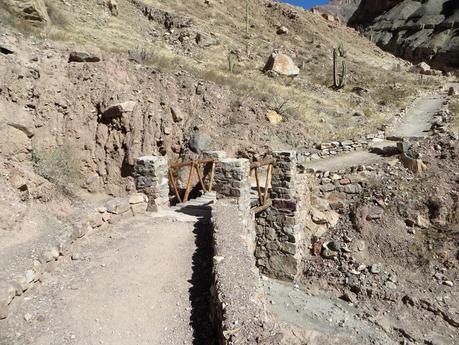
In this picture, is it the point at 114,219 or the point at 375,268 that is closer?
the point at 114,219

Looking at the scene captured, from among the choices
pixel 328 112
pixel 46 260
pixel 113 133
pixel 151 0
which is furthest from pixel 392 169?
pixel 151 0

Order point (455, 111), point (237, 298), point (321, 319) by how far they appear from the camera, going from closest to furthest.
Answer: point (237, 298), point (321, 319), point (455, 111)

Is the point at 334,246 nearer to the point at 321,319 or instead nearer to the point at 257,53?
the point at 321,319

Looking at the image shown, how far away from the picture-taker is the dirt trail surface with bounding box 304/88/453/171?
1481 cm

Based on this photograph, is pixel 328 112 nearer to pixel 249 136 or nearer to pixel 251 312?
pixel 249 136

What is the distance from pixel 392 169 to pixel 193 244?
9.47m

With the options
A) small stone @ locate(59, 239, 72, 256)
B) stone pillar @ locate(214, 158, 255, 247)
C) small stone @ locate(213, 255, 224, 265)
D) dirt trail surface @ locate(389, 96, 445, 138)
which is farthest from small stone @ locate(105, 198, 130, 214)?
dirt trail surface @ locate(389, 96, 445, 138)

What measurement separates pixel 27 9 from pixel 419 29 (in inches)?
1905

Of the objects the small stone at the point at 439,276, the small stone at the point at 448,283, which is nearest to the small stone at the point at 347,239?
the small stone at the point at 439,276

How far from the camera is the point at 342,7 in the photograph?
385 ft

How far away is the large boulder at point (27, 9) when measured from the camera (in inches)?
610

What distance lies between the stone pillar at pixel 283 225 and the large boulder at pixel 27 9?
42.2 ft

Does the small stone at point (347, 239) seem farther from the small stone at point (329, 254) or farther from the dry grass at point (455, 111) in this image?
the dry grass at point (455, 111)

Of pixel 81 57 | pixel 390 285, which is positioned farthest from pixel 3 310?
pixel 81 57
